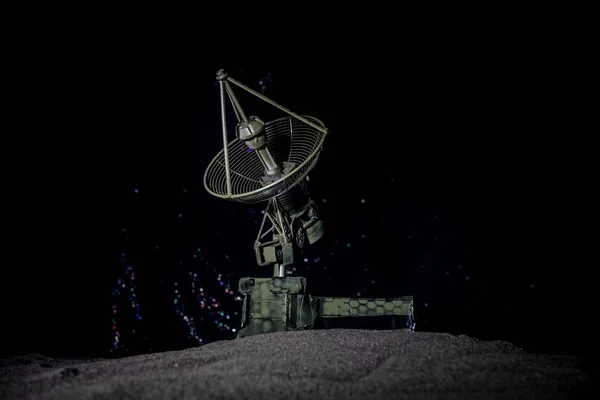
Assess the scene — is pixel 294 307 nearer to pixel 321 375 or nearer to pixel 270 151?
pixel 270 151

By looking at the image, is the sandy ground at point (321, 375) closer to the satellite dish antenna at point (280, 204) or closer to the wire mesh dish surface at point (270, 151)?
the satellite dish antenna at point (280, 204)

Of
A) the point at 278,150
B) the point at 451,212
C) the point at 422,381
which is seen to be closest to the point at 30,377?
the point at 422,381

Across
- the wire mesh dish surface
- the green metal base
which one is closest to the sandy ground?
the green metal base

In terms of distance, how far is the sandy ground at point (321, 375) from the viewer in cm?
199

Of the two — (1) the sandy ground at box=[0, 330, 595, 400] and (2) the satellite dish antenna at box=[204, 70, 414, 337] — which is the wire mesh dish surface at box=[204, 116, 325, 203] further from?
(1) the sandy ground at box=[0, 330, 595, 400]

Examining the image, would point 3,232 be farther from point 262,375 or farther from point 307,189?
point 262,375

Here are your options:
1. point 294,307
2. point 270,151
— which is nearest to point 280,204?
point 270,151

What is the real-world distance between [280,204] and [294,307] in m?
1.14

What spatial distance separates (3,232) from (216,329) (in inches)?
122

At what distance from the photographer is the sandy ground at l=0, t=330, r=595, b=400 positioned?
6.53 ft

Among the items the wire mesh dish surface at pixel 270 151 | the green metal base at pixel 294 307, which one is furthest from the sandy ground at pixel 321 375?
the wire mesh dish surface at pixel 270 151

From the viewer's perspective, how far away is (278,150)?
4.67 meters

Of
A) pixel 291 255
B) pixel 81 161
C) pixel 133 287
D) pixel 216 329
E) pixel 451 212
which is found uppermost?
pixel 81 161

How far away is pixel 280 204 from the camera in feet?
14.7
